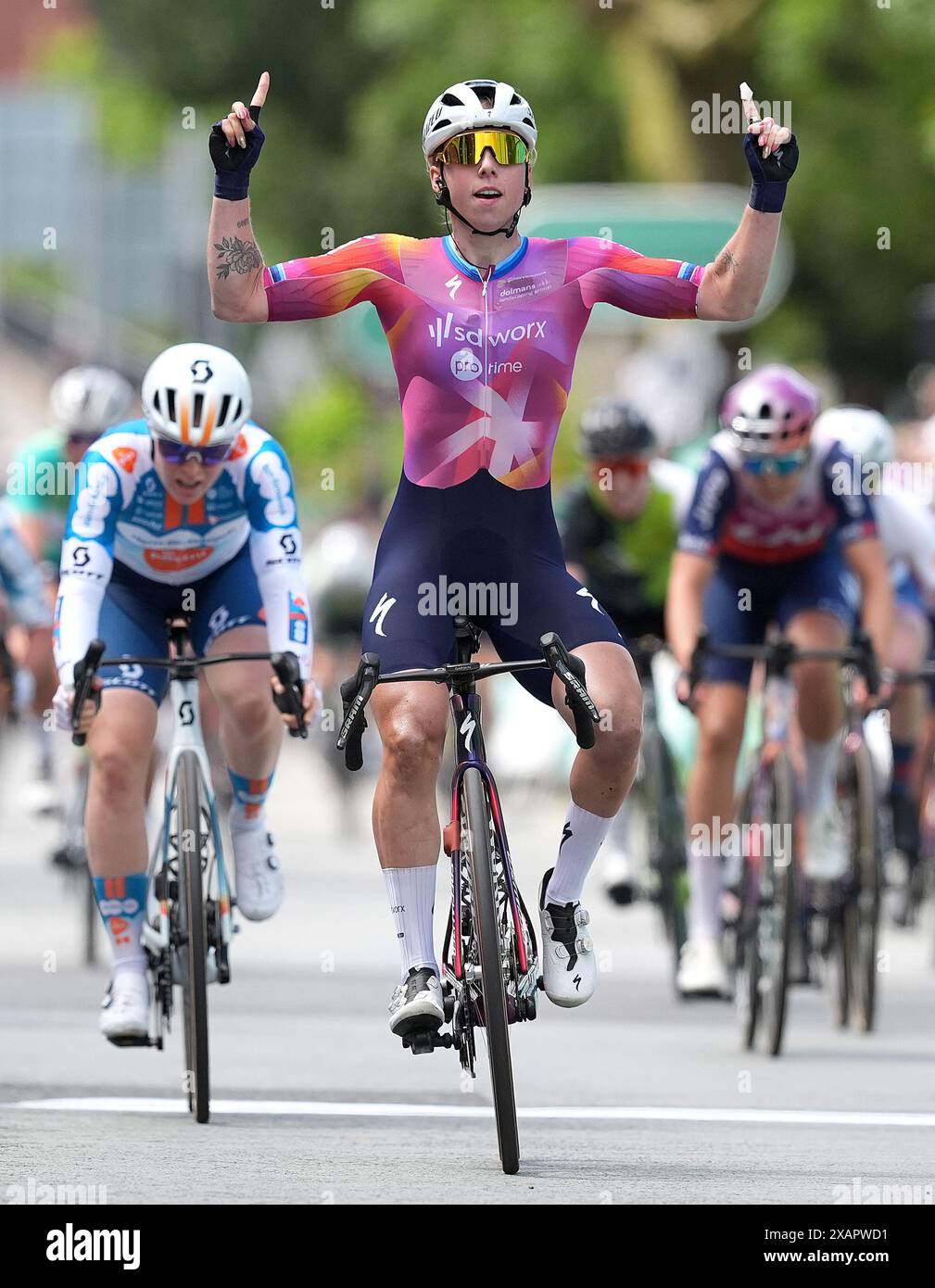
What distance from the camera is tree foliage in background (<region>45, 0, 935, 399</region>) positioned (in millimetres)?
27688

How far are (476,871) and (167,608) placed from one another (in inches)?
96.3

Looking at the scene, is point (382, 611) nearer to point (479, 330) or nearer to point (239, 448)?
point (479, 330)

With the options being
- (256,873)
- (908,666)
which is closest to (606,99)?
(908,666)

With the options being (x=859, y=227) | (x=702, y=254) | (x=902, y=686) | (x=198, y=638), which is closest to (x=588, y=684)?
(x=198, y=638)

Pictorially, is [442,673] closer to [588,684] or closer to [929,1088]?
[588,684]

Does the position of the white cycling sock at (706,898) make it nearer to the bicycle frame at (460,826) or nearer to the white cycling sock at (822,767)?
the white cycling sock at (822,767)

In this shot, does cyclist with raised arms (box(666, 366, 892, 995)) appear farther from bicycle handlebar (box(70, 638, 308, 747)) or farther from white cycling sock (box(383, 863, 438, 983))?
white cycling sock (box(383, 863, 438, 983))

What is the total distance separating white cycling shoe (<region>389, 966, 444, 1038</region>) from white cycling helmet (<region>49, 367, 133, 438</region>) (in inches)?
236

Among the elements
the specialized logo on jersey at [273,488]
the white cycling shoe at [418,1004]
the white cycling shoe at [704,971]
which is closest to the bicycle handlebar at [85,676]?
the specialized logo on jersey at [273,488]

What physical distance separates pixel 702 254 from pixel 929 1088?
1392cm

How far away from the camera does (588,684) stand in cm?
729

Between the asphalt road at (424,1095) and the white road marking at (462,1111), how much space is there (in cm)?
2

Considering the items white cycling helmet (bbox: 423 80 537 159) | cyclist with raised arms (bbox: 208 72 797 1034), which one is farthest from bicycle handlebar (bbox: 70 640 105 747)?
white cycling helmet (bbox: 423 80 537 159)

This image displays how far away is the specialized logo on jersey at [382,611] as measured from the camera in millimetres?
7457
